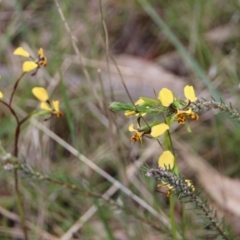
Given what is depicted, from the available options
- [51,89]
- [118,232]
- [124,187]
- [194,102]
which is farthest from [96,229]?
[194,102]

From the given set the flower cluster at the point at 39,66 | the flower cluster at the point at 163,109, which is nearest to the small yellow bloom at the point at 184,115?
the flower cluster at the point at 163,109

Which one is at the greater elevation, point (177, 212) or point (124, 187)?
point (124, 187)

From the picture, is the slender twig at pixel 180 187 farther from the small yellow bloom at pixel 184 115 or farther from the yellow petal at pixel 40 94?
the yellow petal at pixel 40 94

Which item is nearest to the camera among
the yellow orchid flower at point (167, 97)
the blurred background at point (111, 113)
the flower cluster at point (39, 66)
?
the yellow orchid flower at point (167, 97)

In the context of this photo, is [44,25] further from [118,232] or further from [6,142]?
[118,232]

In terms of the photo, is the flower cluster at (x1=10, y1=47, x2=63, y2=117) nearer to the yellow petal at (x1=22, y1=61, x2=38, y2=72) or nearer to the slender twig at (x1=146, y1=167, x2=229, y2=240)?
the yellow petal at (x1=22, y1=61, x2=38, y2=72)

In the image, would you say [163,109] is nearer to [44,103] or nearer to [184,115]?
[184,115]
